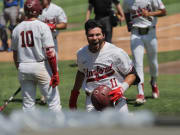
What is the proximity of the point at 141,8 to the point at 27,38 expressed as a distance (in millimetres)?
2904

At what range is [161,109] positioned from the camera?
7234 millimetres

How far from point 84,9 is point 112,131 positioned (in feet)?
98.0

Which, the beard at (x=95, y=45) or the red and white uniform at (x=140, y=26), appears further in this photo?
the red and white uniform at (x=140, y=26)

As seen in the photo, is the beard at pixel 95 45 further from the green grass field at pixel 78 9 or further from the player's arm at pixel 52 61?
the green grass field at pixel 78 9

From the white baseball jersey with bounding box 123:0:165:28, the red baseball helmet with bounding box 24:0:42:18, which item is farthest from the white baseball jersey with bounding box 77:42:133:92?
the white baseball jersey with bounding box 123:0:165:28

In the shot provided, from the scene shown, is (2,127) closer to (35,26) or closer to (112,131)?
(112,131)

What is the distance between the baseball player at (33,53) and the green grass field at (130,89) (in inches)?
62.7

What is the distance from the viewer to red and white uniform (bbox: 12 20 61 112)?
555cm

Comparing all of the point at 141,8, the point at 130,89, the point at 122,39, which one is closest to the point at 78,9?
the point at 122,39

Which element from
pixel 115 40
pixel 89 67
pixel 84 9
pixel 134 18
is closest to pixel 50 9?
pixel 134 18

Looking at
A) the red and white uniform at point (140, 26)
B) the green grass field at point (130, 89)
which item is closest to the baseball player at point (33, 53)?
the green grass field at point (130, 89)

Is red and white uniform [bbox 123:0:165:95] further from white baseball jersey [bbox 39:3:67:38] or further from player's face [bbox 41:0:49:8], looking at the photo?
player's face [bbox 41:0:49:8]

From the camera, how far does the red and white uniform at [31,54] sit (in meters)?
5.55

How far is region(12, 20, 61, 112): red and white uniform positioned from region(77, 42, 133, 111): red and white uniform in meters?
0.90
